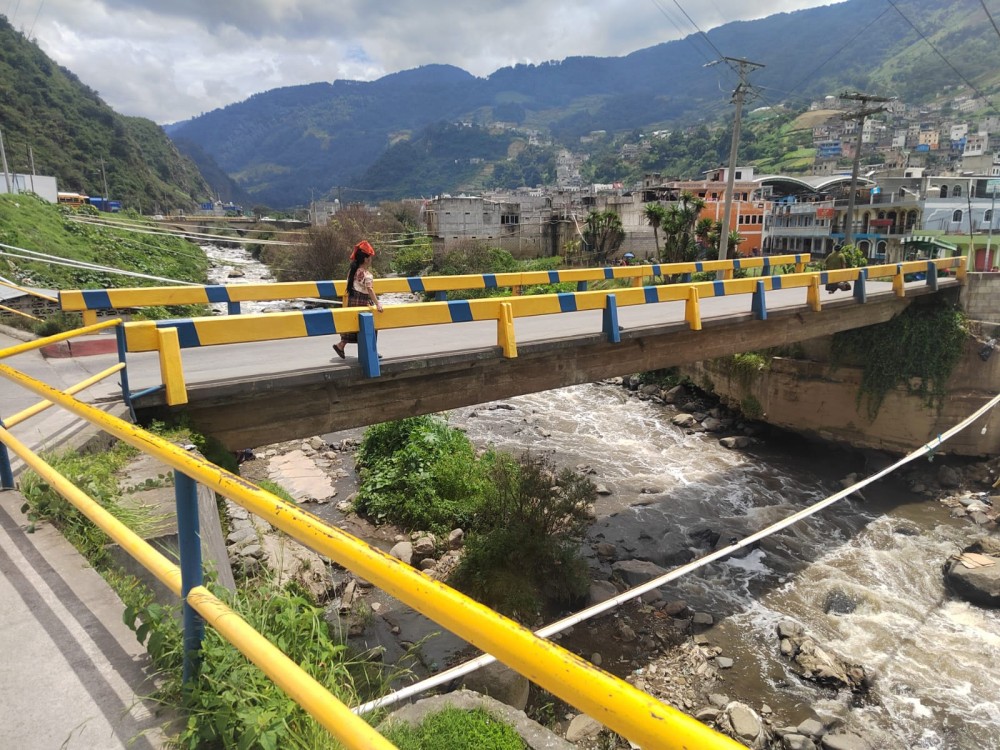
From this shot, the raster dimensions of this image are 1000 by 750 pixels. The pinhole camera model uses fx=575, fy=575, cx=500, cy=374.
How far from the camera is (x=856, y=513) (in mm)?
14258

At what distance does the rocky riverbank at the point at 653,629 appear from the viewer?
7520 mm

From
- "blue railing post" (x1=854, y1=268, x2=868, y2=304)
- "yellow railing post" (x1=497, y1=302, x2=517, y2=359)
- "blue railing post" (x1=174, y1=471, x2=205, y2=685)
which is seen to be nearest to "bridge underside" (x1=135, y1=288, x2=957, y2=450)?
"yellow railing post" (x1=497, y1=302, x2=517, y2=359)

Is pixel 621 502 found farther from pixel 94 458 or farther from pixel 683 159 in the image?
pixel 683 159

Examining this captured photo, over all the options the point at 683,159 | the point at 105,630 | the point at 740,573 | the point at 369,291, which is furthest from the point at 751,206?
the point at 683,159

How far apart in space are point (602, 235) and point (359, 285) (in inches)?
1745

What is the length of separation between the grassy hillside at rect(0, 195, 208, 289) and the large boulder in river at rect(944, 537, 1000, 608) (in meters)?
24.5

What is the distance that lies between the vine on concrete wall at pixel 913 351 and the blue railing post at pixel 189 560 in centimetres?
1885

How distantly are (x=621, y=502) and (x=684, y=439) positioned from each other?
5.54 m

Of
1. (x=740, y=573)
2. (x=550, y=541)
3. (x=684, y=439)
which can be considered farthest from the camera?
(x=684, y=439)

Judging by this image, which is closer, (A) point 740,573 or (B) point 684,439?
(A) point 740,573

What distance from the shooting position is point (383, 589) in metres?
1.43

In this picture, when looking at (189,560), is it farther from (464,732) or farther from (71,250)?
(71,250)

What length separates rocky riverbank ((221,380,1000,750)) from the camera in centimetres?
752

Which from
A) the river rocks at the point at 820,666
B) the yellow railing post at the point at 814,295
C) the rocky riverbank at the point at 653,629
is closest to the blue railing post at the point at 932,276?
the rocky riverbank at the point at 653,629
